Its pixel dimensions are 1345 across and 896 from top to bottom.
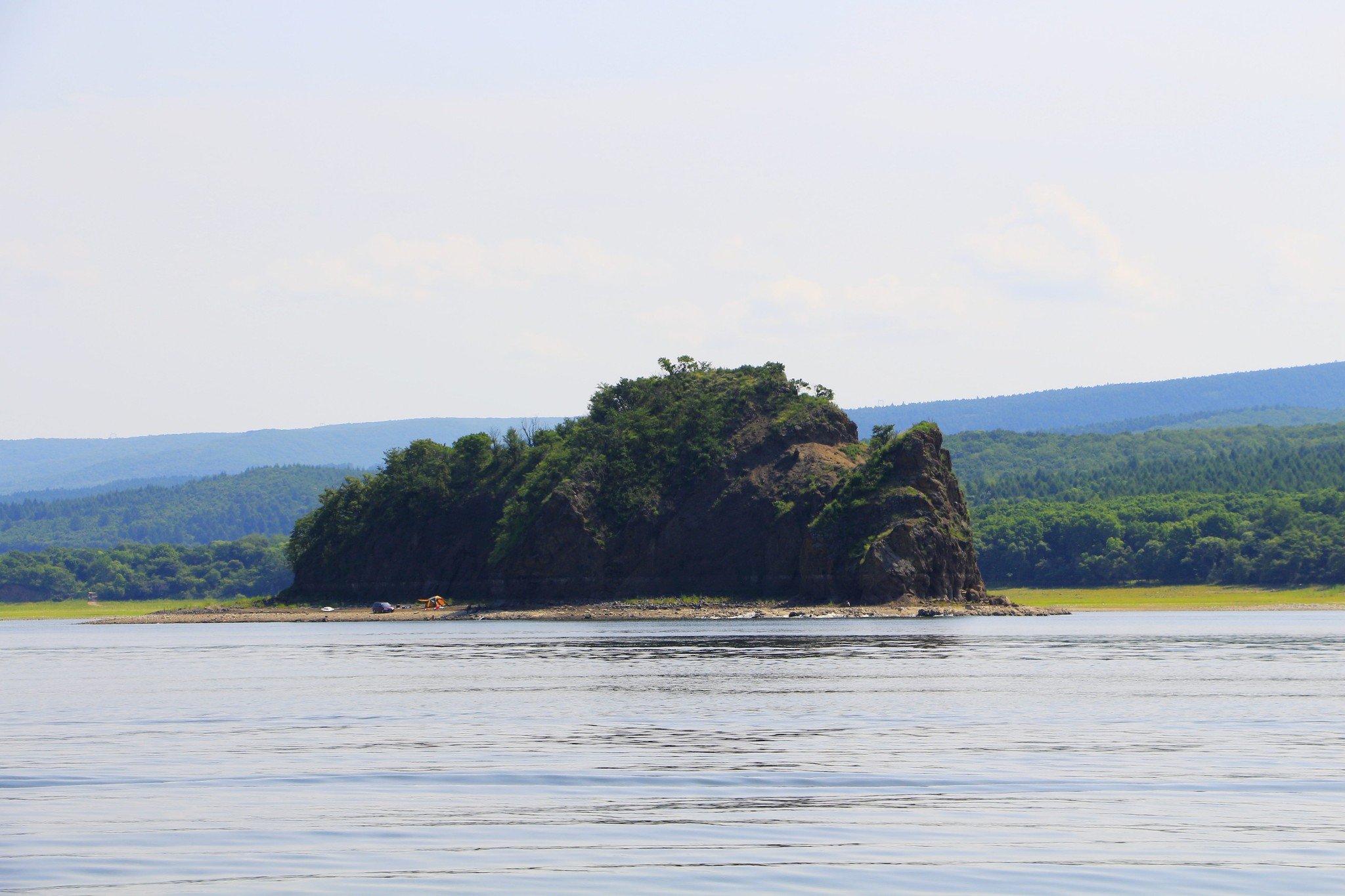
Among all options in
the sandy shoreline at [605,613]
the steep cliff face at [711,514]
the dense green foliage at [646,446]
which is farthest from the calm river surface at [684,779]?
the dense green foliage at [646,446]

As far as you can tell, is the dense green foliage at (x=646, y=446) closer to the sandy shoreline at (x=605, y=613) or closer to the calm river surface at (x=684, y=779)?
the sandy shoreline at (x=605, y=613)

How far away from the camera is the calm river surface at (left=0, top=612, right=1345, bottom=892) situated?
23453 mm

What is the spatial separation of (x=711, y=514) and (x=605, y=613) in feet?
67.0

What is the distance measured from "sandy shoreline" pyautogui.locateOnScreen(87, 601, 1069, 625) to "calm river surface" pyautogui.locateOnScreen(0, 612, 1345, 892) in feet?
271

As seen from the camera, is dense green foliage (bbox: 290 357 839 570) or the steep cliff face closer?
the steep cliff face

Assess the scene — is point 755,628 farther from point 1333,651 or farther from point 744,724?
point 744,724

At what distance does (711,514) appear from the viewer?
596 ft

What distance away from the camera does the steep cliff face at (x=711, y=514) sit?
162 metres

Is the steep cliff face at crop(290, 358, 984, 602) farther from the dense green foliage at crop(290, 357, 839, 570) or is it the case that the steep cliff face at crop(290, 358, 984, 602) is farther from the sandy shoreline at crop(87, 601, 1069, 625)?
the sandy shoreline at crop(87, 601, 1069, 625)

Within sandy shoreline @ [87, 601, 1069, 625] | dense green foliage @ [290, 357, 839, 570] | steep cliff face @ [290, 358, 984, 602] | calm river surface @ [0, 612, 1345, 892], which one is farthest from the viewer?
dense green foliage @ [290, 357, 839, 570]

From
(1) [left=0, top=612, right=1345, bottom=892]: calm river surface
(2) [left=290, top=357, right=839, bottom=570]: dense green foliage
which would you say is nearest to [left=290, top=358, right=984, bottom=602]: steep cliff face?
(2) [left=290, top=357, right=839, bottom=570]: dense green foliage

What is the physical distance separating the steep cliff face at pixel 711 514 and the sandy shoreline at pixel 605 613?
348 cm

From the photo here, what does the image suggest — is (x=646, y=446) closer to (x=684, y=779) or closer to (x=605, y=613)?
(x=605, y=613)

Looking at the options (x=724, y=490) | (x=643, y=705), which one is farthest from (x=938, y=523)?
(x=643, y=705)
